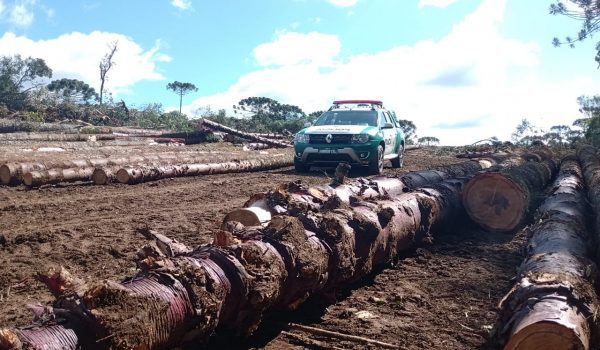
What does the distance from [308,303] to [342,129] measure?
928 cm

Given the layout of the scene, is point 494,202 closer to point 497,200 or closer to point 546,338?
point 497,200

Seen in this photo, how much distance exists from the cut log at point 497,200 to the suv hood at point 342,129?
5.79 m

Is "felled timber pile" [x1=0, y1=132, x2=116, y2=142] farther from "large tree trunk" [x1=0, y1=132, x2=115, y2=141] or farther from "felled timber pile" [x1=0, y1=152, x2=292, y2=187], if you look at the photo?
"felled timber pile" [x1=0, y1=152, x2=292, y2=187]

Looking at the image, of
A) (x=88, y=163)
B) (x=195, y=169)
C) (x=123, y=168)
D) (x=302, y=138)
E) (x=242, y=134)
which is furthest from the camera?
(x=242, y=134)

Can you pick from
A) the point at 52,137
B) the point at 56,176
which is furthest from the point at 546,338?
the point at 52,137

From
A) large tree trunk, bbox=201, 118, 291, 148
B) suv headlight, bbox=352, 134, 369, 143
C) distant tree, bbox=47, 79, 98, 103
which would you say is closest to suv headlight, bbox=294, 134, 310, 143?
suv headlight, bbox=352, 134, 369, 143

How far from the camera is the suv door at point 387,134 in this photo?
14.5 m

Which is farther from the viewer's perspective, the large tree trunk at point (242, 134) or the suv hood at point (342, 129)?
the large tree trunk at point (242, 134)

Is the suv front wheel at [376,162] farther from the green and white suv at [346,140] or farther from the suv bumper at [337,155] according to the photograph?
the suv bumper at [337,155]

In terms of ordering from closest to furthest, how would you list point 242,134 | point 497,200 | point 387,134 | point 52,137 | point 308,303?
point 308,303 < point 497,200 < point 387,134 < point 52,137 < point 242,134

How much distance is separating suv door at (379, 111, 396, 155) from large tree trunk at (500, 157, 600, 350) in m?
9.47

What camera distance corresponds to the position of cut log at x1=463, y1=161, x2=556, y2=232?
7512 millimetres

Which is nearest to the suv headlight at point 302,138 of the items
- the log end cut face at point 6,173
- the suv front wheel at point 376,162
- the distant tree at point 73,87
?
the suv front wheel at point 376,162

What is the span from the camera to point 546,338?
294 cm
